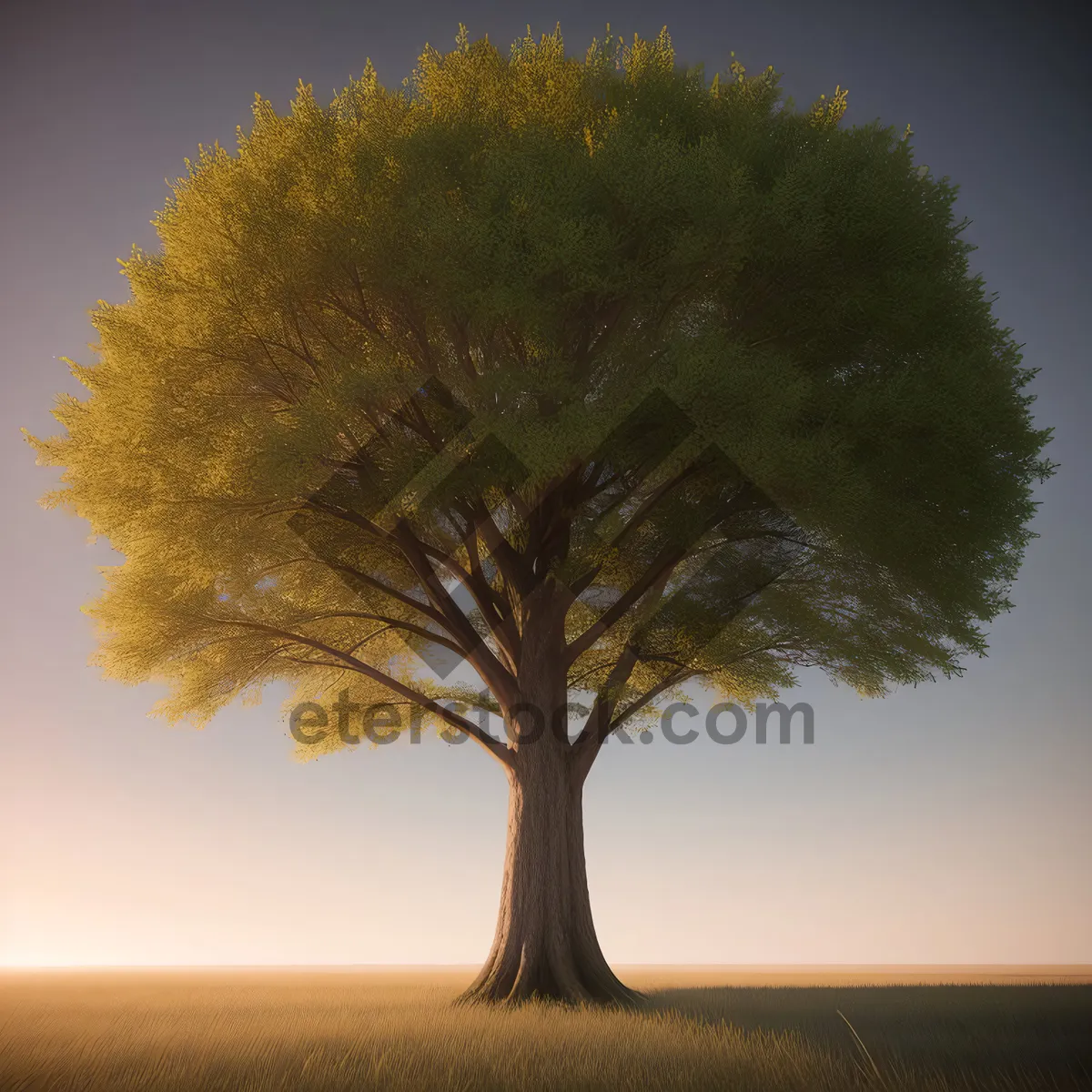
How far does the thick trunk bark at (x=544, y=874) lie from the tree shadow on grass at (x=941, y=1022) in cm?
149

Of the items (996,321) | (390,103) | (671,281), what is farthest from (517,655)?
(996,321)

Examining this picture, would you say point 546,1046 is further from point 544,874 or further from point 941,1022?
point 544,874

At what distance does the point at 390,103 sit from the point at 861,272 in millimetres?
7936

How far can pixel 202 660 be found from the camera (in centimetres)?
1730

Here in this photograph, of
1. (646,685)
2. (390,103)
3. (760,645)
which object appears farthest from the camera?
(646,685)

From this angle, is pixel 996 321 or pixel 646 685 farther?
pixel 646 685

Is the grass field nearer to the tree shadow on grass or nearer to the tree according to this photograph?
the tree shadow on grass

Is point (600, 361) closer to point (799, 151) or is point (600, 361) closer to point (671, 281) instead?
point (671, 281)

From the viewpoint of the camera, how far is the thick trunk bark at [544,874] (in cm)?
1455

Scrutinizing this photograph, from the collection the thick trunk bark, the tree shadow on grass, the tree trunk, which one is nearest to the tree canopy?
the thick trunk bark

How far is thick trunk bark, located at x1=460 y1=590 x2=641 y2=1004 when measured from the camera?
14.6 m

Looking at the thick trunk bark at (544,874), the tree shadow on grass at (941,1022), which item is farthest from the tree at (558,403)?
the tree shadow on grass at (941,1022)

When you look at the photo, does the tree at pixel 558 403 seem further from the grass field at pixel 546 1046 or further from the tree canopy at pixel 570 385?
the grass field at pixel 546 1046

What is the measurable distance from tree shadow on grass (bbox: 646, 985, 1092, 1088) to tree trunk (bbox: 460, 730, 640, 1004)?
1.43 metres
